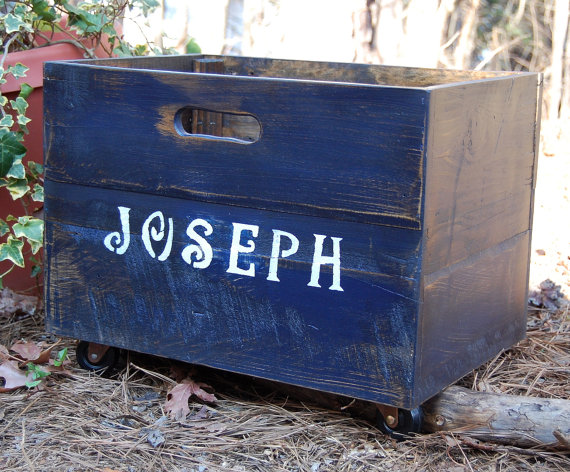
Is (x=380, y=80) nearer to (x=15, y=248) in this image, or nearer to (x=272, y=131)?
(x=272, y=131)

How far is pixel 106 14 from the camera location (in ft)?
8.50

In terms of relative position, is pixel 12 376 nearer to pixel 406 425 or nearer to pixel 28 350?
pixel 28 350

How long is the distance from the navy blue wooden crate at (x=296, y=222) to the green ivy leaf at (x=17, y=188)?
27cm

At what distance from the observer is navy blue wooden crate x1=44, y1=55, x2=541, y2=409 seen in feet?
5.11

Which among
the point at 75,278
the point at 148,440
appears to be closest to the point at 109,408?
the point at 148,440

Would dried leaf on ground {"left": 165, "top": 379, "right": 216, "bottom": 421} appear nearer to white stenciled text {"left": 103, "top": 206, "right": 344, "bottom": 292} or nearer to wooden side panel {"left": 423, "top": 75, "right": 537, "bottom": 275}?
white stenciled text {"left": 103, "top": 206, "right": 344, "bottom": 292}

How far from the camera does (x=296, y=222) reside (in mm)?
1648

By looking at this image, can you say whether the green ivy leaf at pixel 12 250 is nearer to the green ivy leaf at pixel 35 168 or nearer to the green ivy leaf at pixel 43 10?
the green ivy leaf at pixel 35 168

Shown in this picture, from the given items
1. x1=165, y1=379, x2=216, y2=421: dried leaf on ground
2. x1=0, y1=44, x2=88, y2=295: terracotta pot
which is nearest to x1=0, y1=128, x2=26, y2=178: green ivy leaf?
x1=0, y1=44, x2=88, y2=295: terracotta pot

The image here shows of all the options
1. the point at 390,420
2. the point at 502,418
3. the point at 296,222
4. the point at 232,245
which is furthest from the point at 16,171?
the point at 502,418

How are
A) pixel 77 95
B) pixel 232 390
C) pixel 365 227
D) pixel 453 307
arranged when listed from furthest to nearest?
pixel 232 390 < pixel 77 95 < pixel 453 307 < pixel 365 227

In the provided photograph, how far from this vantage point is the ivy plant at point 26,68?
210cm

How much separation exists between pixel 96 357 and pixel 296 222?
0.73 metres

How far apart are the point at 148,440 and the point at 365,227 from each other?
0.67 metres
